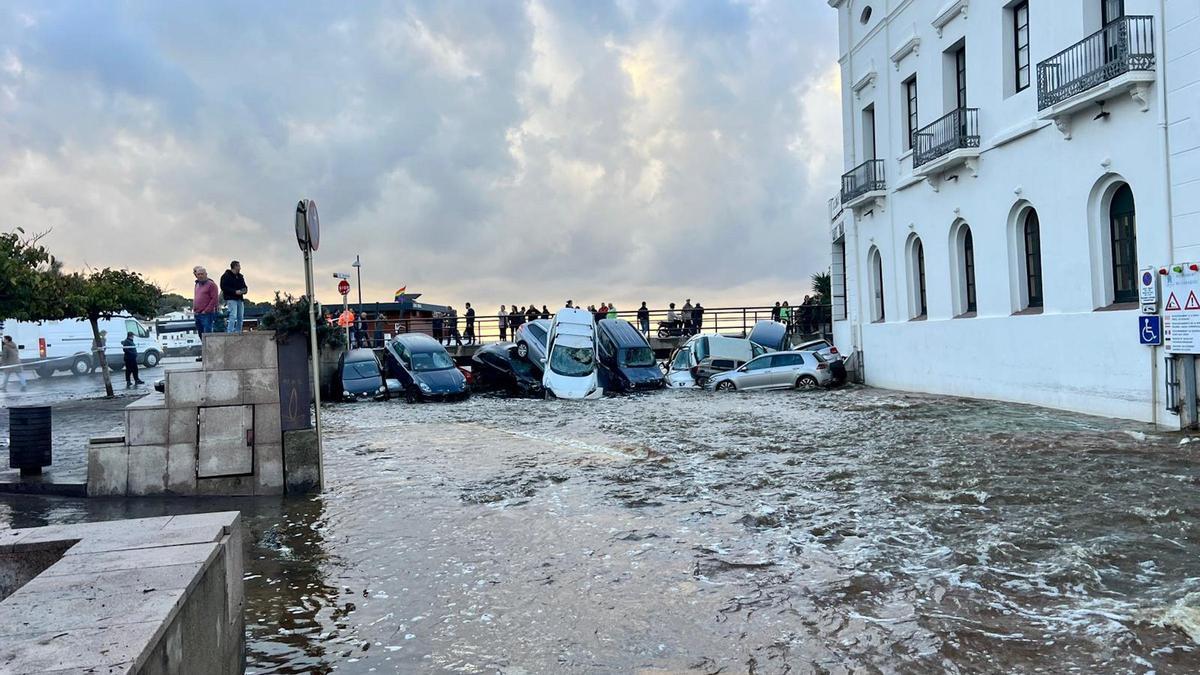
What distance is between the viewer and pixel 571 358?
26688 millimetres

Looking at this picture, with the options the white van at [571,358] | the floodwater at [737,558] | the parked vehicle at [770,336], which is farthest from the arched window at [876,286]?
the floodwater at [737,558]

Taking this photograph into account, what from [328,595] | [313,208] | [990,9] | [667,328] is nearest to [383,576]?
[328,595]

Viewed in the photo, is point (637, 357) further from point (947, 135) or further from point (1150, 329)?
point (1150, 329)

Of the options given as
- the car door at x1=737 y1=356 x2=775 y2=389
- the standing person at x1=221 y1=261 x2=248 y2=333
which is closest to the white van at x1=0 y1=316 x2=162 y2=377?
the standing person at x1=221 y1=261 x2=248 y2=333

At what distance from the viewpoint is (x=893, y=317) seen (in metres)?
25.7

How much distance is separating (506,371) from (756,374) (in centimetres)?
847

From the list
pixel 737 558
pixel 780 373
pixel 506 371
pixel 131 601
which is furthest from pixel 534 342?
pixel 131 601

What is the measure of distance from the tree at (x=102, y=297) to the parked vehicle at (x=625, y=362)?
14.7 m

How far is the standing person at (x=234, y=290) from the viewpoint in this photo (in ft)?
40.9

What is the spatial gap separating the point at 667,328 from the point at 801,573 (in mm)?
34986

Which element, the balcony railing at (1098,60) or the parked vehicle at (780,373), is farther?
the parked vehicle at (780,373)

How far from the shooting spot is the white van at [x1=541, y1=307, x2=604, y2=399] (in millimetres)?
26219

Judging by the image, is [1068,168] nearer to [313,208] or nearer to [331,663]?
[313,208]

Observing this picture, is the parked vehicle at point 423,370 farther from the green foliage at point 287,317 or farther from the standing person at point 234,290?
the green foliage at point 287,317
